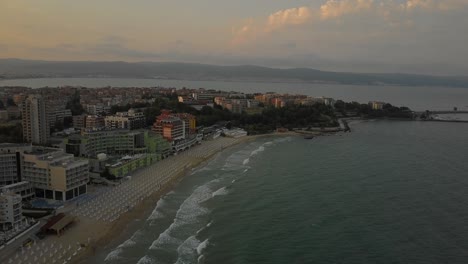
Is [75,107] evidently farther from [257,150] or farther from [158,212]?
[158,212]

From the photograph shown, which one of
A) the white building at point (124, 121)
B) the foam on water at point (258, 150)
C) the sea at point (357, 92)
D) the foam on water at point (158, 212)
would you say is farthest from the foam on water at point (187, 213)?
the sea at point (357, 92)

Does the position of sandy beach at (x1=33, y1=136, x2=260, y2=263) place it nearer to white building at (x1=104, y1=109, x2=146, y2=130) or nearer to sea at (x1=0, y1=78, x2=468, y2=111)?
white building at (x1=104, y1=109, x2=146, y2=130)

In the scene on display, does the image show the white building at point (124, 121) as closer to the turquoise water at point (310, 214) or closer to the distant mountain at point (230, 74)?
the turquoise water at point (310, 214)

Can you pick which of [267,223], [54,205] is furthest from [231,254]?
[54,205]

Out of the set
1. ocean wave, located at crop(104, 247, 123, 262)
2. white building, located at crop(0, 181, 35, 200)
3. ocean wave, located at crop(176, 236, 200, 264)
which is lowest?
ocean wave, located at crop(104, 247, 123, 262)

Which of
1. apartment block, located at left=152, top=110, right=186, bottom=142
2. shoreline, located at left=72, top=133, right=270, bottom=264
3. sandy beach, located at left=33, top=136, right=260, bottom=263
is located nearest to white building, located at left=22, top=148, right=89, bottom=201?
sandy beach, located at left=33, top=136, right=260, bottom=263

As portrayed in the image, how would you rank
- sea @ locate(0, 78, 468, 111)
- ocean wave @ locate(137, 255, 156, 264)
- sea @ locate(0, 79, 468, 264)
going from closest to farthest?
1. ocean wave @ locate(137, 255, 156, 264)
2. sea @ locate(0, 79, 468, 264)
3. sea @ locate(0, 78, 468, 111)
